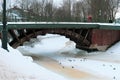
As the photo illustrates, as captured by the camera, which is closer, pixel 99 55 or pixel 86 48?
pixel 99 55

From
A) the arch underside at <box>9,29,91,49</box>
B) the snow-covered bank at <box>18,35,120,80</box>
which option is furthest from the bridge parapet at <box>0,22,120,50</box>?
the snow-covered bank at <box>18,35,120,80</box>

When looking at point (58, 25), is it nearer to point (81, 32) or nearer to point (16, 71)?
point (81, 32)

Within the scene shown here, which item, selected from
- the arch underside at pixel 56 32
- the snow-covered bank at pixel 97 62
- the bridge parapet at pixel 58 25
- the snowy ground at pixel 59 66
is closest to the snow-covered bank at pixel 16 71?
the snowy ground at pixel 59 66

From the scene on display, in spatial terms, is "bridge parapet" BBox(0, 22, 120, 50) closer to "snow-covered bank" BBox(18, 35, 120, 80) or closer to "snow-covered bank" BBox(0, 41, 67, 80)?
"snow-covered bank" BBox(18, 35, 120, 80)

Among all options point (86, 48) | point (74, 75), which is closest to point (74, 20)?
Result: point (86, 48)

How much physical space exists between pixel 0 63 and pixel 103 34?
108 feet

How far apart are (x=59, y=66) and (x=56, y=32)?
11.5 m

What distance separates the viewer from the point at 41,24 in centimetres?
3781

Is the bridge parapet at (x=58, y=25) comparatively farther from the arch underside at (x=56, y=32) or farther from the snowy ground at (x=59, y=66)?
the snowy ground at (x=59, y=66)

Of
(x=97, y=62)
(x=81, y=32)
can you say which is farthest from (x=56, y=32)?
(x=97, y=62)

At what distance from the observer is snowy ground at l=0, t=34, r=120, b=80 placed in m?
12.0

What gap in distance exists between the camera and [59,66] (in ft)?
98.3

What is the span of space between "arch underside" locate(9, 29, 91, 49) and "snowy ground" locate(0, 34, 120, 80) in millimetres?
1284

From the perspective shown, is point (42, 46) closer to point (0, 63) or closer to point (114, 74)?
point (114, 74)
